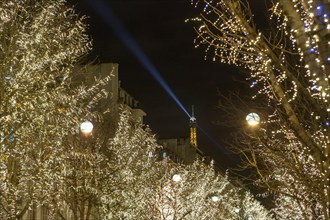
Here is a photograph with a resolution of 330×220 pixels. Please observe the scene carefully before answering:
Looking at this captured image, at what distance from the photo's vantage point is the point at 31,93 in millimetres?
16328

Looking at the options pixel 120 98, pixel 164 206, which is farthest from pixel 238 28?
pixel 120 98

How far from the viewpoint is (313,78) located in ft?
27.0

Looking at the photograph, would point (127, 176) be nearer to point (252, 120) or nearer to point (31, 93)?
point (31, 93)

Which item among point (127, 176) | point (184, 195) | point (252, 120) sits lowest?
point (252, 120)

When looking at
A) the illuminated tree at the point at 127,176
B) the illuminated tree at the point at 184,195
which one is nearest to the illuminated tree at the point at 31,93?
the illuminated tree at the point at 127,176

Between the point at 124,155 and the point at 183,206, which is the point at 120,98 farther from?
the point at 124,155

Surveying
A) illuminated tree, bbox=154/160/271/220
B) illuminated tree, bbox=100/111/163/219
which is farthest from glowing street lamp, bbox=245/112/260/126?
illuminated tree, bbox=154/160/271/220

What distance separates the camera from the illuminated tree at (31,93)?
16.1m

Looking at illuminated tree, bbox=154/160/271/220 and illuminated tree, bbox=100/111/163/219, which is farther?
illuminated tree, bbox=154/160/271/220

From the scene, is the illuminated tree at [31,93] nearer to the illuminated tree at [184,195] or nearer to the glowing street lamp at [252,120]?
the glowing street lamp at [252,120]

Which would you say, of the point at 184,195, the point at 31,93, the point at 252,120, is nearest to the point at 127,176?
the point at 184,195

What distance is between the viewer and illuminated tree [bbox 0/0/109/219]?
1606 centimetres

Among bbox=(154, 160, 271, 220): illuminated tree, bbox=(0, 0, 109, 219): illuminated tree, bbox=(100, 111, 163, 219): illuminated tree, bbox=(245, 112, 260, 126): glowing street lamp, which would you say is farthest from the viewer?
bbox=(154, 160, 271, 220): illuminated tree

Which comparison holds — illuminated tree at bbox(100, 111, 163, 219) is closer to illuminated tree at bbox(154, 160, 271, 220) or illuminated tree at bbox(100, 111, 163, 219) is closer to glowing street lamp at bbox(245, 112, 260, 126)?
illuminated tree at bbox(154, 160, 271, 220)
